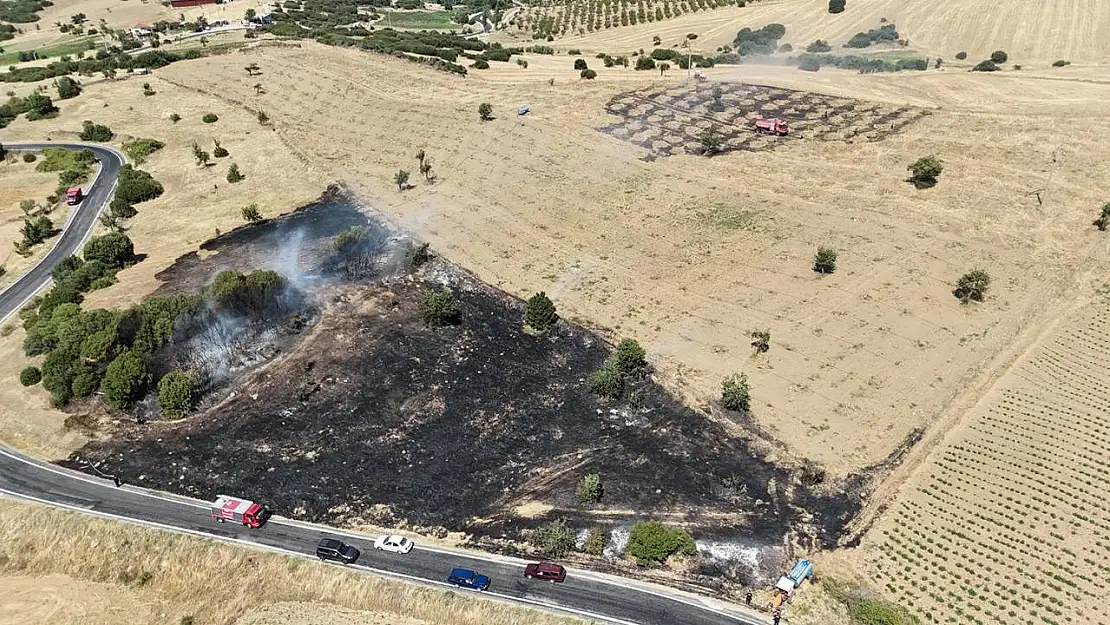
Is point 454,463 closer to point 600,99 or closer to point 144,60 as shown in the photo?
point 600,99

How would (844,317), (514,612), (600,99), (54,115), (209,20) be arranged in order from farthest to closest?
1. (209,20)
2. (54,115)
3. (600,99)
4. (844,317)
5. (514,612)

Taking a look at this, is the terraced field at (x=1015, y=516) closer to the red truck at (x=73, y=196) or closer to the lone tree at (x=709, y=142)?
the lone tree at (x=709, y=142)

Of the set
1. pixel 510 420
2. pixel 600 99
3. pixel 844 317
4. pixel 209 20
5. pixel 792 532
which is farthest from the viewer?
pixel 209 20

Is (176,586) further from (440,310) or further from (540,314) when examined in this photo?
(540,314)

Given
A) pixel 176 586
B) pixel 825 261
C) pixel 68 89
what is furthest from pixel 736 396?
pixel 68 89

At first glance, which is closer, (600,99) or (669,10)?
(600,99)

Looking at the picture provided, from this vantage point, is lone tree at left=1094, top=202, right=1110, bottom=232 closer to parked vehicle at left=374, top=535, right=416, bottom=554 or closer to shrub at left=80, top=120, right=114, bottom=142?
parked vehicle at left=374, top=535, right=416, bottom=554

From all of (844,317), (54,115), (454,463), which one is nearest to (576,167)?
(844,317)
